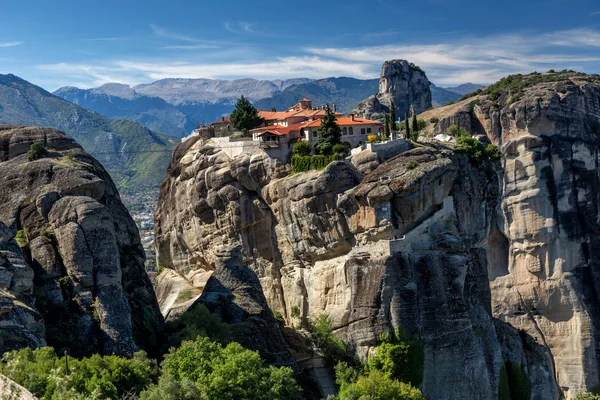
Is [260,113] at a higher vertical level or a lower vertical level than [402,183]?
higher

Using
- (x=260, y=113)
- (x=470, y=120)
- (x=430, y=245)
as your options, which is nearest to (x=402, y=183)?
(x=430, y=245)

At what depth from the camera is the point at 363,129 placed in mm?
77250

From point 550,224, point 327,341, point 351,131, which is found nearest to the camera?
point 327,341

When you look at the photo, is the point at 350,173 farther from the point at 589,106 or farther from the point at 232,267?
the point at 589,106

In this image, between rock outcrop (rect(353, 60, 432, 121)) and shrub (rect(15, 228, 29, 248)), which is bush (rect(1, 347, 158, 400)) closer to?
shrub (rect(15, 228, 29, 248))

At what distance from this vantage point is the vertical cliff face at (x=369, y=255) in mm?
63062

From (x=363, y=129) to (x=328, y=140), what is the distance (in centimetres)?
520

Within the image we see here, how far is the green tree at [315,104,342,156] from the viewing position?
7312 cm

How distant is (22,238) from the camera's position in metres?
55.1

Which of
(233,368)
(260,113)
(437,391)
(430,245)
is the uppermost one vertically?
(260,113)

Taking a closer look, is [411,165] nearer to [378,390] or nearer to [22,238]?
[378,390]

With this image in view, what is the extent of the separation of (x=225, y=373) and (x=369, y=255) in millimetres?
18749

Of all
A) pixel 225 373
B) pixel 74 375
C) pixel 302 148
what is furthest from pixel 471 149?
pixel 74 375

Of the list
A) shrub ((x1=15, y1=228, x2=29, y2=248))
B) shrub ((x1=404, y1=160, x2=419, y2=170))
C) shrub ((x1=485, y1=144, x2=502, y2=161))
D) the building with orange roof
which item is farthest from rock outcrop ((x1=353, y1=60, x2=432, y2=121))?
shrub ((x1=15, y1=228, x2=29, y2=248))
